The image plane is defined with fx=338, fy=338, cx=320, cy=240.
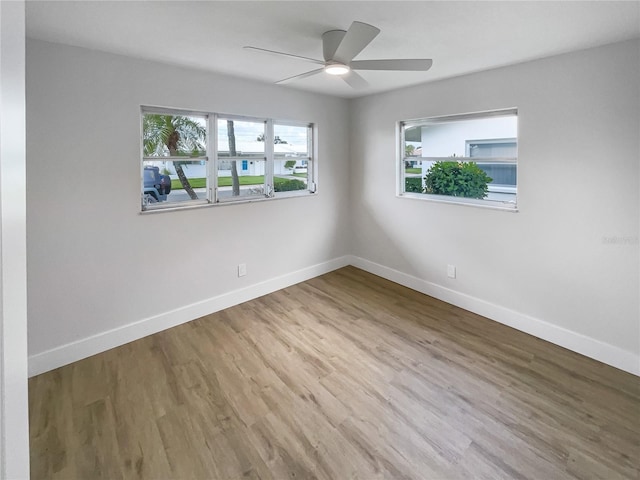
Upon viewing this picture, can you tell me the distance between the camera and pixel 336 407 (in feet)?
7.38

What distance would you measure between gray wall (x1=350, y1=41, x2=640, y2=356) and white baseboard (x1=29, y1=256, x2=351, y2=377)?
1876 mm

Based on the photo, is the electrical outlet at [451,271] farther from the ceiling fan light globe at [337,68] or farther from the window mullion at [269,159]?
the ceiling fan light globe at [337,68]

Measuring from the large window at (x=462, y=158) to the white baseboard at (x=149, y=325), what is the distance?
1.87 m

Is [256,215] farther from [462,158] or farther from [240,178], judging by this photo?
[462,158]

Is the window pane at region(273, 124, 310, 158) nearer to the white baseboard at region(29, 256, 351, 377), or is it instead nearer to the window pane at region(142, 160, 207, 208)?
the window pane at region(142, 160, 207, 208)

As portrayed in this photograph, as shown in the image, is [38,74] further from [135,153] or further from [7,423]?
[7,423]

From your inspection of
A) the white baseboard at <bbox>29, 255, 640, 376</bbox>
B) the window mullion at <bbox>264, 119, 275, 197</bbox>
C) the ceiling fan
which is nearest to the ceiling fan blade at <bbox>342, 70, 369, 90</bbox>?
the ceiling fan

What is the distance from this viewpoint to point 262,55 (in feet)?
9.05

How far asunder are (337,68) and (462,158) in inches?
76.6

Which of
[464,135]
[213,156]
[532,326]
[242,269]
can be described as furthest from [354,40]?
[532,326]

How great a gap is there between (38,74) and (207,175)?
1.47m

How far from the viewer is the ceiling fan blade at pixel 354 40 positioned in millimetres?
1843

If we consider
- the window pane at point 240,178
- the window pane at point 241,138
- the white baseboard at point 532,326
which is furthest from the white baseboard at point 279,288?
the window pane at point 241,138

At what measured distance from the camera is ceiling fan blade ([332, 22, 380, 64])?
1.84m
